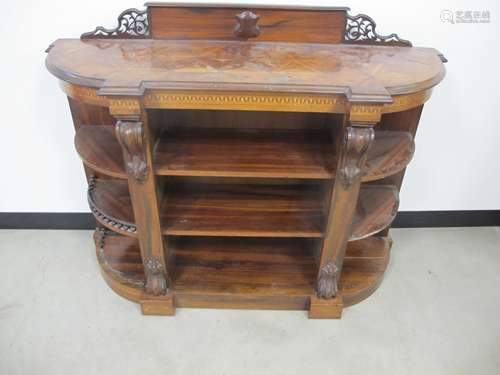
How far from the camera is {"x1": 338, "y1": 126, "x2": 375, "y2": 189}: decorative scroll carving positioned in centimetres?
117

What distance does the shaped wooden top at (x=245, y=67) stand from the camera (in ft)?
3.72

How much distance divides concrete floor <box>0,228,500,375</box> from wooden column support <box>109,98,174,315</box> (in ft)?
0.34

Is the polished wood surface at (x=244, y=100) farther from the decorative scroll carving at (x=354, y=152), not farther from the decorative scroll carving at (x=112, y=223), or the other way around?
the decorative scroll carving at (x=112, y=223)

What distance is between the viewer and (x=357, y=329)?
5.24 ft

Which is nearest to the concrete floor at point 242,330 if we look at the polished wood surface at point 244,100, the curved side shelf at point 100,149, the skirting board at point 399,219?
the skirting board at point 399,219

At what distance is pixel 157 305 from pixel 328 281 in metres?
0.66

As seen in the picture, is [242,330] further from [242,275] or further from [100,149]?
[100,149]

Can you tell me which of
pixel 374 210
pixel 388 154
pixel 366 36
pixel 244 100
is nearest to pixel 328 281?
pixel 374 210

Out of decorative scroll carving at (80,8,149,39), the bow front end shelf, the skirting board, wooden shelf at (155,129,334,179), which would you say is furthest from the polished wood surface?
the skirting board

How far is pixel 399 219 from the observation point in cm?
207

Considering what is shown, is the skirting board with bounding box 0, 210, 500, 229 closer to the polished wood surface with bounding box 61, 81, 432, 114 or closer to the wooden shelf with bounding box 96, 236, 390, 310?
the wooden shelf with bounding box 96, 236, 390, 310

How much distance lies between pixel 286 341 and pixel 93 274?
875 mm

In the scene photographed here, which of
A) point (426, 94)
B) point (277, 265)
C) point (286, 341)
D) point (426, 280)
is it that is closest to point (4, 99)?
point (277, 265)

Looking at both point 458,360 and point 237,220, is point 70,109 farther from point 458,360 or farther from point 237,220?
point 458,360
